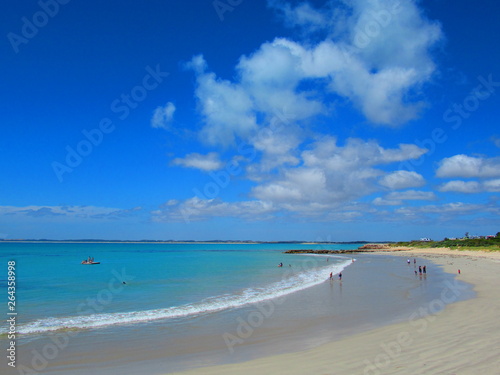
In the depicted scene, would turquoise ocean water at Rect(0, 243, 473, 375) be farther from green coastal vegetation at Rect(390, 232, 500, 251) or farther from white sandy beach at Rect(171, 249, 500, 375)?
green coastal vegetation at Rect(390, 232, 500, 251)

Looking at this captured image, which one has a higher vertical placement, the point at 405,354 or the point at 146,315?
the point at 405,354

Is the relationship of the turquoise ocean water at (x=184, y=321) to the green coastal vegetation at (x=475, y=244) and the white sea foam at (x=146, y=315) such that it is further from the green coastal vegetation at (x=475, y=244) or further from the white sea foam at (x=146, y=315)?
the green coastal vegetation at (x=475, y=244)

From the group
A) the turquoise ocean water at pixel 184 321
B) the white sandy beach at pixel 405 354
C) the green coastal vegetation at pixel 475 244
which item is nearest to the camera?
the white sandy beach at pixel 405 354

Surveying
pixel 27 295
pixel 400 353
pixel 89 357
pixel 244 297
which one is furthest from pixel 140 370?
pixel 27 295

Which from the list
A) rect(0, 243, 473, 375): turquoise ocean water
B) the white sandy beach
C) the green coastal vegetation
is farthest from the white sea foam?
the green coastal vegetation

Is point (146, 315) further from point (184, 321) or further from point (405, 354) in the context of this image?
point (405, 354)

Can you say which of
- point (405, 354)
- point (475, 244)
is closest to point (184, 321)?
point (405, 354)

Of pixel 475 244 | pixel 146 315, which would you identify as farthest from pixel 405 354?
pixel 475 244

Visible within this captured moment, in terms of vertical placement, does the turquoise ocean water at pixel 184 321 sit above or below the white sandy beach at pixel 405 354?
below

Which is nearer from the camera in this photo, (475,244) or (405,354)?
(405,354)

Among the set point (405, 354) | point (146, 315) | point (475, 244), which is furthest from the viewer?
point (475, 244)

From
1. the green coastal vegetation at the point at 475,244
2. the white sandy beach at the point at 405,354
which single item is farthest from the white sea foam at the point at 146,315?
the green coastal vegetation at the point at 475,244

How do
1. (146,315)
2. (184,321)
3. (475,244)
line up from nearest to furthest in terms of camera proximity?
(184,321), (146,315), (475,244)

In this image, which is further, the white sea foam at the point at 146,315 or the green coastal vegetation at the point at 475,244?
the green coastal vegetation at the point at 475,244
